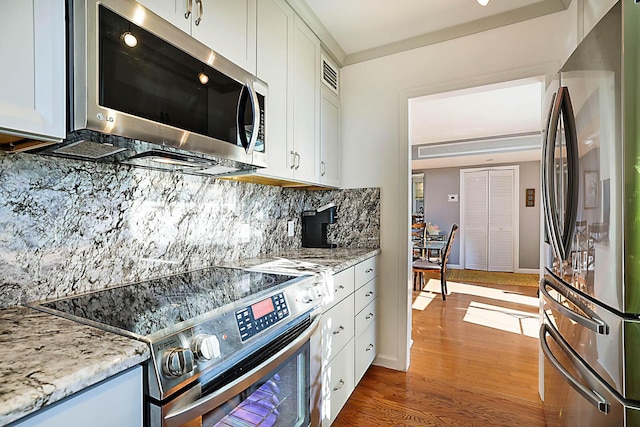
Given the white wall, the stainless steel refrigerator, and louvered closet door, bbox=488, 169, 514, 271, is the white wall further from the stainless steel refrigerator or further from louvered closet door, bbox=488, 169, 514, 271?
louvered closet door, bbox=488, 169, 514, 271

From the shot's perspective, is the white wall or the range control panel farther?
the white wall

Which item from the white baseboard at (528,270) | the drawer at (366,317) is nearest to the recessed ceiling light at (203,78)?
the drawer at (366,317)

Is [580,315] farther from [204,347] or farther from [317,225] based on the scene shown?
[317,225]

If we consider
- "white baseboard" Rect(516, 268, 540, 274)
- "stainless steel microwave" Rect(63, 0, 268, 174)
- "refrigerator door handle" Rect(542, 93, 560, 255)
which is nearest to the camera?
"stainless steel microwave" Rect(63, 0, 268, 174)

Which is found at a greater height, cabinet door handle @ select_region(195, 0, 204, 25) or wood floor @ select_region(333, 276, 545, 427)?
cabinet door handle @ select_region(195, 0, 204, 25)

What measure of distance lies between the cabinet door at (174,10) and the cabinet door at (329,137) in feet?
4.11

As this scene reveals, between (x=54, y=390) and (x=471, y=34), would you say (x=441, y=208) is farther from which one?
(x=54, y=390)

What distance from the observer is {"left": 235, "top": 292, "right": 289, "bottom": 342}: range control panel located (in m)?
0.98

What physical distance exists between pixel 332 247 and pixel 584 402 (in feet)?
5.71

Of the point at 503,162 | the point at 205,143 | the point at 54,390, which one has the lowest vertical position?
the point at 54,390

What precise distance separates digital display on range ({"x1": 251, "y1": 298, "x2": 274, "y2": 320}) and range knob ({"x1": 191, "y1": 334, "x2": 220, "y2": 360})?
213 mm

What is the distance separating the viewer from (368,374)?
7.73 feet

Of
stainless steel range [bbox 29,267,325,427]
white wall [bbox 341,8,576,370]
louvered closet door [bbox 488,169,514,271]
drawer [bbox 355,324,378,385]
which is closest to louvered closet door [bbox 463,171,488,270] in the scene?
louvered closet door [bbox 488,169,514,271]

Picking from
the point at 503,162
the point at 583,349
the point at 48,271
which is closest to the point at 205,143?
the point at 48,271
